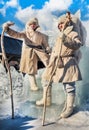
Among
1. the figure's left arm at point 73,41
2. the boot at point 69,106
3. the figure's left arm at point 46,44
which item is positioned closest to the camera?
the figure's left arm at point 73,41

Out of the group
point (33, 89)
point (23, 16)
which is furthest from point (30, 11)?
point (33, 89)

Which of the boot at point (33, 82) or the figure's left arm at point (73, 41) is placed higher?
the figure's left arm at point (73, 41)

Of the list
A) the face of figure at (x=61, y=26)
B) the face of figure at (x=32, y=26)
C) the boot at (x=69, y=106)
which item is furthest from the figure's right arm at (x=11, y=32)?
the boot at (x=69, y=106)

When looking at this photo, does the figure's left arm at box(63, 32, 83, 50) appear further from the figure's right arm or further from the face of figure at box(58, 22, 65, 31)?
the figure's right arm

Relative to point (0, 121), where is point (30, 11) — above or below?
above

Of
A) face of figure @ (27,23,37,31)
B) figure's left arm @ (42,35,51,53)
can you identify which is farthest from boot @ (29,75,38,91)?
face of figure @ (27,23,37,31)

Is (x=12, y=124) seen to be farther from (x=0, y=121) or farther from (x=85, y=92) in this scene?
(x=85, y=92)

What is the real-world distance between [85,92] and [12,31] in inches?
25.9

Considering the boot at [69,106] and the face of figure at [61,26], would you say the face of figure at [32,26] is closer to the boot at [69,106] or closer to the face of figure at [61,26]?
the face of figure at [61,26]

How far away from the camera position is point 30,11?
2.62 m

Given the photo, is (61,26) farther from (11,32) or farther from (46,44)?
(11,32)

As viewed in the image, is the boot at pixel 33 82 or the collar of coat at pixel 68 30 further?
the boot at pixel 33 82

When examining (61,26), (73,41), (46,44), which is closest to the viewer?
(73,41)

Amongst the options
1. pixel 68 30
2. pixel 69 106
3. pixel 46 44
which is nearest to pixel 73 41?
pixel 68 30
